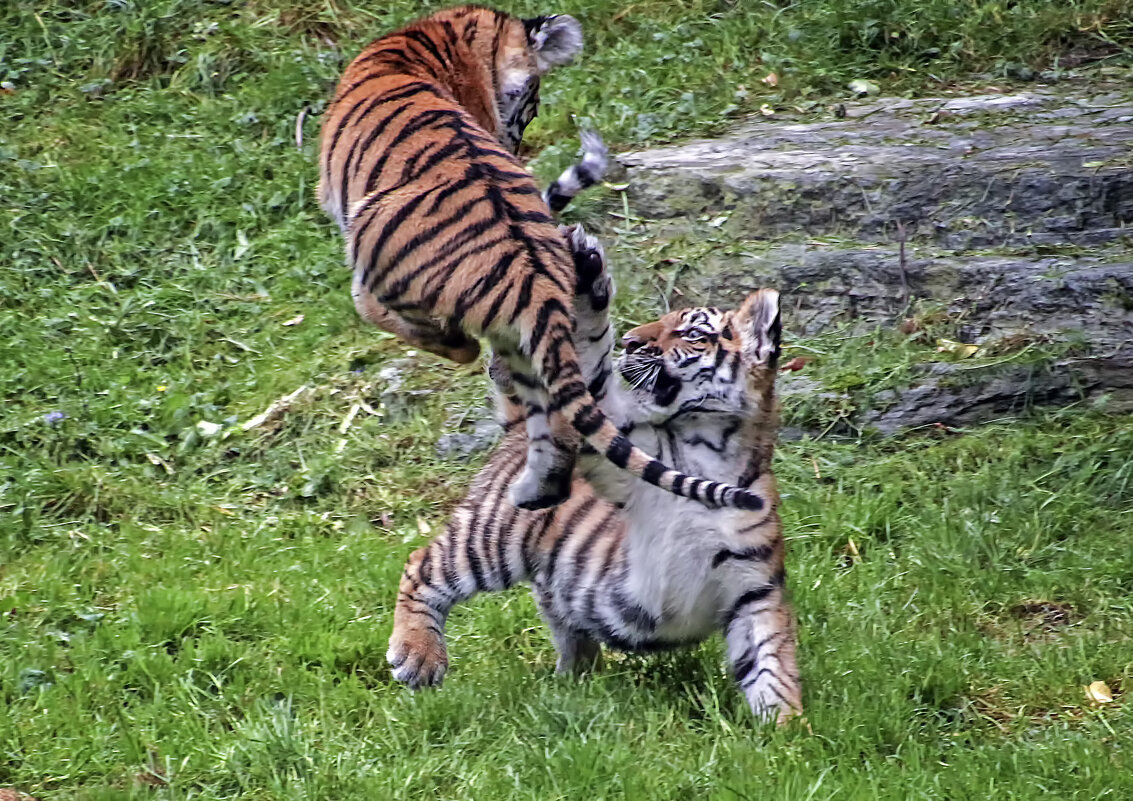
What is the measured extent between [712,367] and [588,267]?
0.52 metres

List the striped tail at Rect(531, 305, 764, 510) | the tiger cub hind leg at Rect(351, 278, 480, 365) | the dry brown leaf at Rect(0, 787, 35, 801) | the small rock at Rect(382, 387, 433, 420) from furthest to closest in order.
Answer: the small rock at Rect(382, 387, 433, 420) < the tiger cub hind leg at Rect(351, 278, 480, 365) < the dry brown leaf at Rect(0, 787, 35, 801) < the striped tail at Rect(531, 305, 764, 510)

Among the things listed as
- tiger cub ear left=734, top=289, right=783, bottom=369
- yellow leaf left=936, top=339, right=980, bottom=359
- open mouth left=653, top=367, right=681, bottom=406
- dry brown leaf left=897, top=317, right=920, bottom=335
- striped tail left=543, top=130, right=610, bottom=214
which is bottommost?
yellow leaf left=936, top=339, right=980, bottom=359

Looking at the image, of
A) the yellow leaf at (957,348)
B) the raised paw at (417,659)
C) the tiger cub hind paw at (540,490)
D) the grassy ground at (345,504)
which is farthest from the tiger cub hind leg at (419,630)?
the yellow leaf at (957,348)

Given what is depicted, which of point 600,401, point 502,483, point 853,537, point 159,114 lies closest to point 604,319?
point 600,401

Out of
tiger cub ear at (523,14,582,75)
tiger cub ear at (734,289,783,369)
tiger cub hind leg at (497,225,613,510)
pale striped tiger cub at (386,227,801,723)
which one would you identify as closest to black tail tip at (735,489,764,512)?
pale striped tiger cub at (386,227,801,723)

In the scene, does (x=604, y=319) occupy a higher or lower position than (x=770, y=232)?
higher

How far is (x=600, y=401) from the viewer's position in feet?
14.0

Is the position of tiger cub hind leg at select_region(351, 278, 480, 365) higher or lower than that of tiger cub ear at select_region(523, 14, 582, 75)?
lower

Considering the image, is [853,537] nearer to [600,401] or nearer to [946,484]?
[946,484]

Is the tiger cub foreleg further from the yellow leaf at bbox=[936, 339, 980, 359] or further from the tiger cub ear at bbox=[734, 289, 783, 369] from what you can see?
the yellow leaf at bbox=[936, 339, 980, 359]

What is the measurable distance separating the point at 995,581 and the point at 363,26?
5411mm

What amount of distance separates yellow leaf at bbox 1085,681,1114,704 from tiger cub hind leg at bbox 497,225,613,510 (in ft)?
5.10

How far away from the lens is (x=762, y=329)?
14.5 ft

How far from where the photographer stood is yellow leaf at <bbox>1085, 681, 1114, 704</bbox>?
4.29 metres
